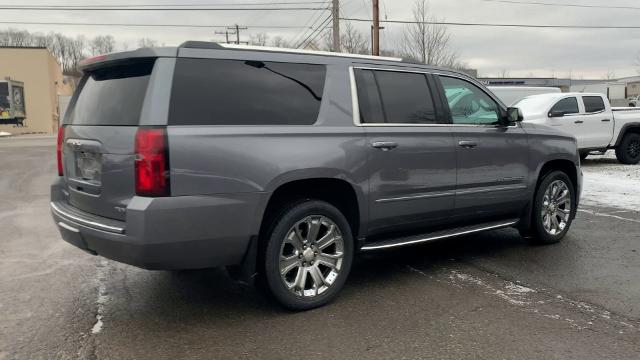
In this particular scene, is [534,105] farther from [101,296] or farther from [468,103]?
[101,296]

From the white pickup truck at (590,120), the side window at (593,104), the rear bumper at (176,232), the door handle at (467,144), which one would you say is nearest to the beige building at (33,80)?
the white pickup truck at (590,120)

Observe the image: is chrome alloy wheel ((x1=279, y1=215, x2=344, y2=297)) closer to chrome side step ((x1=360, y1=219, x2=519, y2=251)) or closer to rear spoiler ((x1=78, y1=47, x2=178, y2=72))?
chrome side step ((x1=360, y1=219, x2=519, y2=251))

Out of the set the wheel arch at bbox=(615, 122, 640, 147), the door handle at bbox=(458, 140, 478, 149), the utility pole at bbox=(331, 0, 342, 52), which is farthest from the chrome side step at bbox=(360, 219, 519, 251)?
the utility pole at bbox=(331, 0, 342, 52)

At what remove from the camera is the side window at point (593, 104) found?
1416cm

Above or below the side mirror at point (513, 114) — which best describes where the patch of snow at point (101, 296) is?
below

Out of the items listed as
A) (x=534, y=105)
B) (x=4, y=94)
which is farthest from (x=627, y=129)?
(x=4, y=94)

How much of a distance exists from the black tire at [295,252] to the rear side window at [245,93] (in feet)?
2.14

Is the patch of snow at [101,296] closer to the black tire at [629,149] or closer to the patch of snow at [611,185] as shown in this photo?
the patch of snow at [611,185]

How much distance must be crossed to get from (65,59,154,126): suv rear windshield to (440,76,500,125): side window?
2.77m

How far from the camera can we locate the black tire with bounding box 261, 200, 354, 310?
402 centimetres

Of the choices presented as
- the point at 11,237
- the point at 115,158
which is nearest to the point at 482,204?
the point at 115,158

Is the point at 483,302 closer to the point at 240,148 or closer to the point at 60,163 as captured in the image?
the point at 240,148

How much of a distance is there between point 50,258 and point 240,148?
3200 mm

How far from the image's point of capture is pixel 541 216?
20.0 feet
